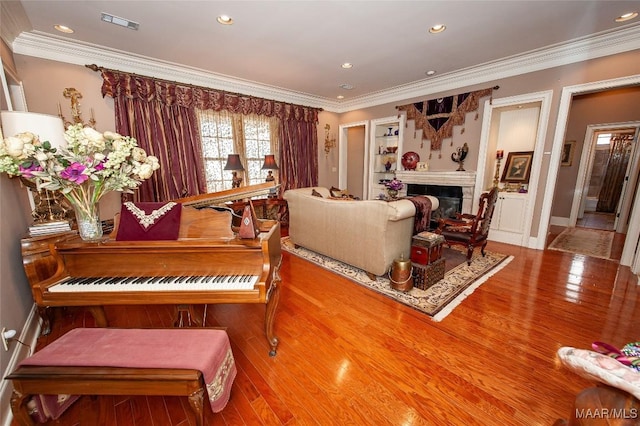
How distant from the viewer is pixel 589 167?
511 cm

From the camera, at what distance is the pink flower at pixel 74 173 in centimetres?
138

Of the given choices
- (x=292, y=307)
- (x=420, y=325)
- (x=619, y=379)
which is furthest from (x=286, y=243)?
(x=619, y=379)

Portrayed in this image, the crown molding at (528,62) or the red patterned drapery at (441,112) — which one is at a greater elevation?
the crown molding at (528,62)

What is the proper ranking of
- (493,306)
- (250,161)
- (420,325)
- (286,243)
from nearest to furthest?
(420,325) → (493,306) → (286,243) → (250,161)

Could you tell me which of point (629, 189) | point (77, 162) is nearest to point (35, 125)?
point (77, 162)

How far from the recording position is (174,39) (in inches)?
119

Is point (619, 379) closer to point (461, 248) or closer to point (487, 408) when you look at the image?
point (487, 408)

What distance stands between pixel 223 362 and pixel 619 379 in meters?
1.54

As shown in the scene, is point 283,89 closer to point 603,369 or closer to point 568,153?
point 603,369

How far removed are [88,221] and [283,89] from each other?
4390 millimetres

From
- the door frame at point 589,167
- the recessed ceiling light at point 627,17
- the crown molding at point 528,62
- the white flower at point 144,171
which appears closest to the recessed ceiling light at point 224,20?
the white flower at point 144,171

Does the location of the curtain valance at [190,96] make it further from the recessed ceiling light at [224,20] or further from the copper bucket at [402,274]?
the copper bucket at [402,274]

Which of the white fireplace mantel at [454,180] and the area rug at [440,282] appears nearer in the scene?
the area rug at [440,282]

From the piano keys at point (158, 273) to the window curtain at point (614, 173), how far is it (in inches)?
365
